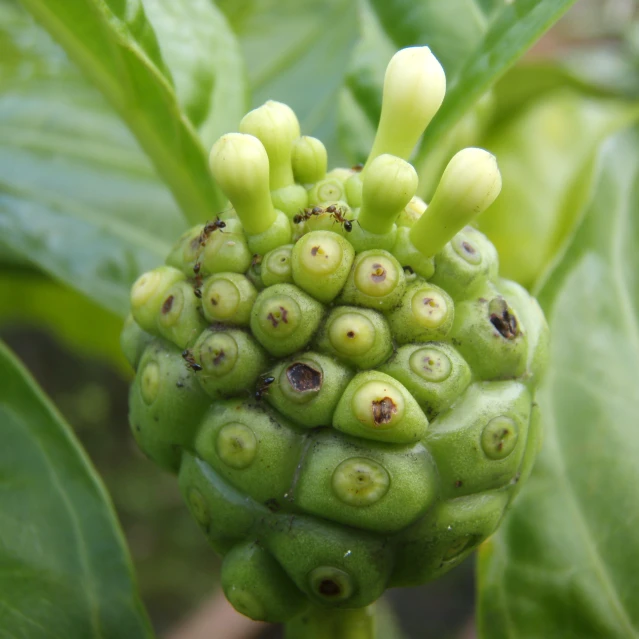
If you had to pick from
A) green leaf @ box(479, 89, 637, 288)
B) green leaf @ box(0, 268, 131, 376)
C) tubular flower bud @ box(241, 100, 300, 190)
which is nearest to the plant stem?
tubular flower bud @ box(241, 100, 300, 190)

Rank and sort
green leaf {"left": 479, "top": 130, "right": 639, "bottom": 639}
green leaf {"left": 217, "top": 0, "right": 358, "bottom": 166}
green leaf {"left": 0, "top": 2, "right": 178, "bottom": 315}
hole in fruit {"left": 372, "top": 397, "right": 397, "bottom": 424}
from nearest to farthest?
hole in fruit {"left": 372, "top": 397, "right": 397, "bottom": 424}, green leaf {"left": 479, "top": 130, "right": 639, "bottom": 639}, green leaf {"left": 0, "top": 2, "right": 178, "bottom": 315}, green leaf {"left": 217, "top": 0, "right": 358, "bottom": 166}

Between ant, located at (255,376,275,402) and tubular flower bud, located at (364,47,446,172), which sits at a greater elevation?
tubular flower bud, located at (364,47,446,172)

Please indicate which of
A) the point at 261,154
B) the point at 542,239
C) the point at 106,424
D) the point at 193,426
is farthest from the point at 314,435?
the point at 106,424

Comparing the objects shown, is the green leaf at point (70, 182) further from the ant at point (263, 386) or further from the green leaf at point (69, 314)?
the ant at point (263, 386)

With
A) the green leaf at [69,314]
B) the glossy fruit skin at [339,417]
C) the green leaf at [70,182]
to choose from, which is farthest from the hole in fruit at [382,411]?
the green leaf at [69,314]

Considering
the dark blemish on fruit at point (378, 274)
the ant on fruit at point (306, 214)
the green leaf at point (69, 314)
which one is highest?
the ant on fruit at point (306, 214)

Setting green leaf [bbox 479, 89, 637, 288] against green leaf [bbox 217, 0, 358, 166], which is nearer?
green leaf [bbox 217, 0, 358, 166]

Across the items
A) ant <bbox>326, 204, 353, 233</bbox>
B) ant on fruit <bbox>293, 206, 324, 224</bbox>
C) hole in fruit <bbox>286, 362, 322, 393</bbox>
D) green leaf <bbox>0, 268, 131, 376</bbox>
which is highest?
ant <bbox>326, 204, 353, 233</bbox>

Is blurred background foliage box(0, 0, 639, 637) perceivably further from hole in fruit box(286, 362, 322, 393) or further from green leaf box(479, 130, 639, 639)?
hole in fruit box(286, 362, 322, 393)

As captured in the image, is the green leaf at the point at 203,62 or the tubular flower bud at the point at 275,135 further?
the green leaf at the point at 203,62
